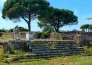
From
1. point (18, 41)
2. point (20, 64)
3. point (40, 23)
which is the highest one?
point (40, 23)

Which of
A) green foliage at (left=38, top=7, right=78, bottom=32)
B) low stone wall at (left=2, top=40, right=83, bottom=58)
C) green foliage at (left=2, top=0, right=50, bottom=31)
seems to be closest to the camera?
low stone wall at (left=2, top=40, right=83, bottom=58)

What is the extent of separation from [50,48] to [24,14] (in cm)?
2826

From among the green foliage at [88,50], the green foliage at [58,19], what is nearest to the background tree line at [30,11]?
the green foliage at [58,19]

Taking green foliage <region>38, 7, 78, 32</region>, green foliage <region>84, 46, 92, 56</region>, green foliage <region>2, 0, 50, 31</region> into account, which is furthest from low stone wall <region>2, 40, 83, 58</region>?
green foliage <region>38, 7, 78, 32</region>

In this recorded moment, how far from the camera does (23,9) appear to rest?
41.7 meters

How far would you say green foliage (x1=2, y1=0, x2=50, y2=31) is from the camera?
138ft

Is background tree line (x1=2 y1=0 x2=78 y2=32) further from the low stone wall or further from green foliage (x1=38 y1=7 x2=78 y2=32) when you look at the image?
the low stone wall

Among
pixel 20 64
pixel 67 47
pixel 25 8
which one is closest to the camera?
pixel 20 64

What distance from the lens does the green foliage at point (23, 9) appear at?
42.0 m

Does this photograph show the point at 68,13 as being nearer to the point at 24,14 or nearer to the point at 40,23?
the point at 40,23

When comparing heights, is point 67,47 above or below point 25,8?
below

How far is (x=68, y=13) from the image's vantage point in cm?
4959

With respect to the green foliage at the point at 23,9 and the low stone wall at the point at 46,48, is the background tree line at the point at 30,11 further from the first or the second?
the low stone wall at the point at 46,48

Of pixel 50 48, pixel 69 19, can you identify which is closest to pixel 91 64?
pixel 50 48
